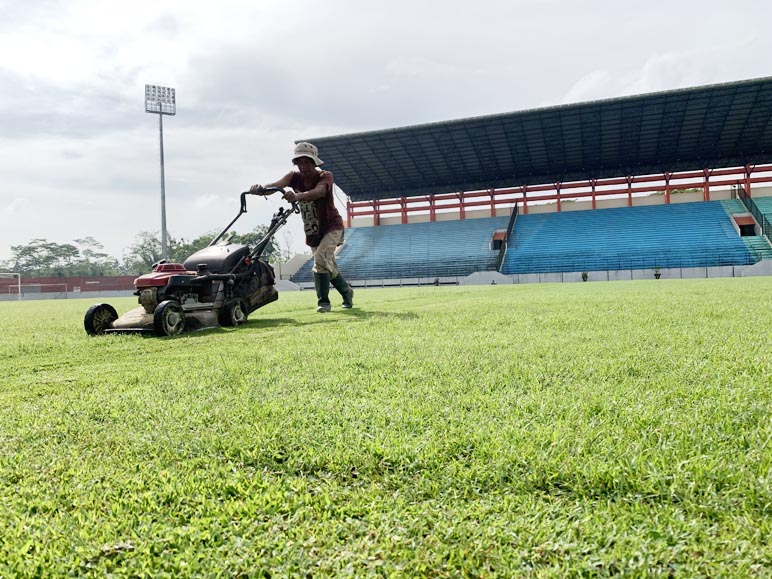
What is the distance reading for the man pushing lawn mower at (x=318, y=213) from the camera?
20.6 feet

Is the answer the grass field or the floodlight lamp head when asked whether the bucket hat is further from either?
the floodlight lamp head

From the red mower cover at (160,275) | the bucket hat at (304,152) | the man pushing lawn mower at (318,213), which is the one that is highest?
the bucket hat at (304,152)

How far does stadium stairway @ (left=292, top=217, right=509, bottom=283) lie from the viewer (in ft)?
114

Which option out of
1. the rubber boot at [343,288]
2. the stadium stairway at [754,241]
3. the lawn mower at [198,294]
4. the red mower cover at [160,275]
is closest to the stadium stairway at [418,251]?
the stadium stairway at [754,241]

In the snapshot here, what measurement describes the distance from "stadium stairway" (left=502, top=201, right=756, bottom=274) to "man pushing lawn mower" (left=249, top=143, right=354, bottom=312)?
27065 millimetres

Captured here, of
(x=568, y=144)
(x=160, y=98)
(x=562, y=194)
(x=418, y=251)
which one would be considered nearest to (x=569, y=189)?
(x=562, y=194)

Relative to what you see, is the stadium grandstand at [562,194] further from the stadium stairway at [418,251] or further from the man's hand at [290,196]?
the man's hand at [290,196]

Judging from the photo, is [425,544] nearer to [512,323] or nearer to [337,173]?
[512,323]

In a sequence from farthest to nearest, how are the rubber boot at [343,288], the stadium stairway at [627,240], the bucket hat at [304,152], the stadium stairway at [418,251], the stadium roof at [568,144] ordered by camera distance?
the stadium stairway at [418,251]
the stadium stairway at [627,240]
the stadium roof at [568,144]
the rubber boot at [343,288]
the bucket hat at [304,152]

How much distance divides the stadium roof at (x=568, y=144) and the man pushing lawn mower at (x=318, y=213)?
83.4 ft

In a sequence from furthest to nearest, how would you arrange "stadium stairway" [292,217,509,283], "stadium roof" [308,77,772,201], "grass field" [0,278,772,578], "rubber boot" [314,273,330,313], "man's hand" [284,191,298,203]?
"stadium stairway" [292,217,509,283]
"stadium roof" [308,77,772,201]
"rubber boot" [314,273,330,313]
"man's hand" [284,191,298,203]
"grass field" [0,278,772,578]

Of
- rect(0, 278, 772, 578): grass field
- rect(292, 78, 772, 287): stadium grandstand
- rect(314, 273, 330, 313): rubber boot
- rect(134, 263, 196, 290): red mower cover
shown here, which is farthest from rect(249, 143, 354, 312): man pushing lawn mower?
rect(292, 78, 772, 287): stadium grandstand

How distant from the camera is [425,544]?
3.13 feet

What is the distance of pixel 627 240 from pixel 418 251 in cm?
1363
